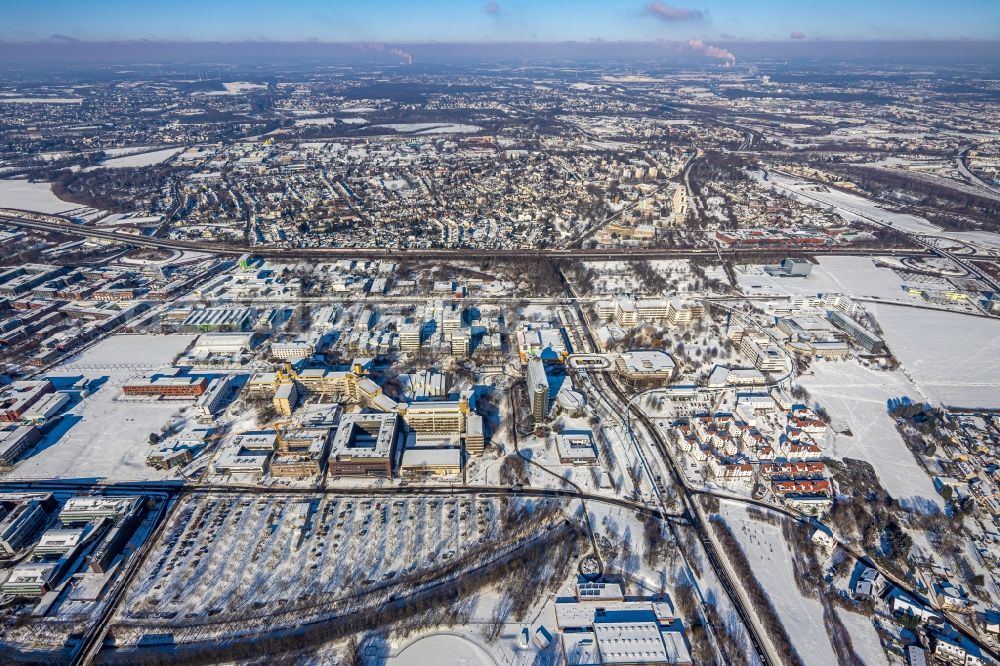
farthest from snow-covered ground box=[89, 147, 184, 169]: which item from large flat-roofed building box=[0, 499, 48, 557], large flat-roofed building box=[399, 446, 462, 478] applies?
large flat-roofed building box=[399, 446, 462, 478]

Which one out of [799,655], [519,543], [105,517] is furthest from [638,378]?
[105,517]

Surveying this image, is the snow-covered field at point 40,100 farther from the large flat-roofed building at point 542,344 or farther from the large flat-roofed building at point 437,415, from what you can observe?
the large flat-roofed building at point 437,415

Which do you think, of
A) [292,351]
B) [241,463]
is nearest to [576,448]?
[241,463]

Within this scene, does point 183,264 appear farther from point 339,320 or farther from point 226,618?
point 226,618

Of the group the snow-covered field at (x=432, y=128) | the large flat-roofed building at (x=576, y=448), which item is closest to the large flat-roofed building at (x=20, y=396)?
the large flat-roofed building at (x=576, y=448)

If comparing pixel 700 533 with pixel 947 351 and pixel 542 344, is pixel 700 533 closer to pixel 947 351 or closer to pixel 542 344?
pixel 542 344
